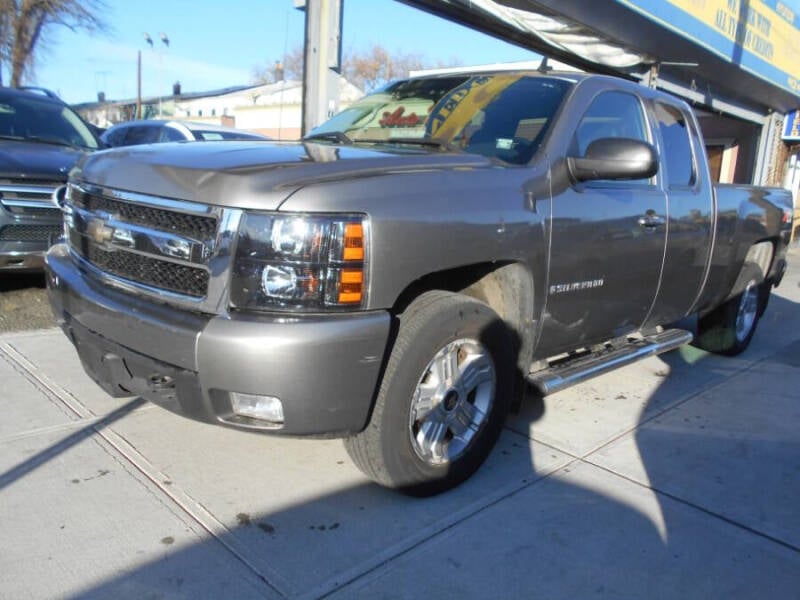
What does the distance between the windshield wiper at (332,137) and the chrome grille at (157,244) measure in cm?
134

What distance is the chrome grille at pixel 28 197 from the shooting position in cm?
516

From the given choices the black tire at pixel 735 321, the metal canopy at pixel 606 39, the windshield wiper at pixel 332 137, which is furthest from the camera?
the metal canopy at pixel 606 39

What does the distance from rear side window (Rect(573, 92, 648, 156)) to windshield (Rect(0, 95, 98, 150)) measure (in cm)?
501

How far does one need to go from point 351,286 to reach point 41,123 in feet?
18.3

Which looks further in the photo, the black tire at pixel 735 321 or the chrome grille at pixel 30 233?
the black tire at pixel 735 321

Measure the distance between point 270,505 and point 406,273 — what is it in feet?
3.90

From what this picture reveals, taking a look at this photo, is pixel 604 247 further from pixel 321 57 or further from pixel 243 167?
pixel 321 57

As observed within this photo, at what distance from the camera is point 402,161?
2.81 metres

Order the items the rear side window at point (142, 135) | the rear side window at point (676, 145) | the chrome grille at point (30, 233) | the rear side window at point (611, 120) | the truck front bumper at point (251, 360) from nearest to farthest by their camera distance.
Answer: the truck front bumper at point (251, 360)
the rear side window at point (611, 120)
the rear side window at point (676, 145)
the chrome grille at point (30, 233)
the rear side window at point (142, 135)

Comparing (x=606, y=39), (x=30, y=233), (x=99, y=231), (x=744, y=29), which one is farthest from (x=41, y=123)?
(x=744, y=29)

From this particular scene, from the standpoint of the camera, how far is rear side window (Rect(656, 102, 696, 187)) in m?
4.28

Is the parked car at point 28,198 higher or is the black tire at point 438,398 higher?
the parked car at point 28,198

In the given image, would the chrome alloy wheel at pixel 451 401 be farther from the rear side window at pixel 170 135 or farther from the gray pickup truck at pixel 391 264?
→ the rear side window at pixel 170 135

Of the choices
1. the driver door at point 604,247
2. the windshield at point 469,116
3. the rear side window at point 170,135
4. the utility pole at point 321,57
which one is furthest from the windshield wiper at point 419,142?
the rear side window at point 170,135
